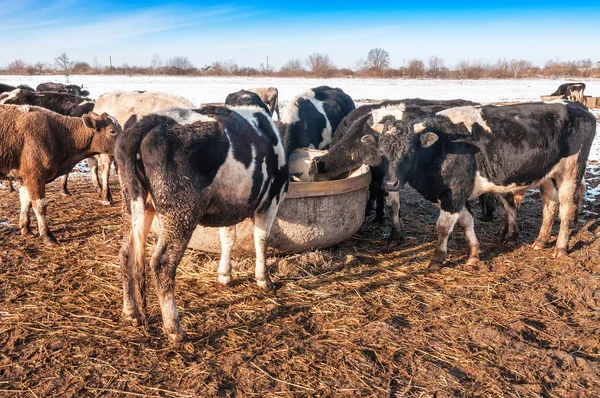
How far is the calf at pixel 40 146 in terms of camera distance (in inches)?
257

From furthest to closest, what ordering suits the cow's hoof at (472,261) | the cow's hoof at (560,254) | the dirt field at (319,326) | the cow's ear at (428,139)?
the cow's hoof at (560,254)
the cow's hoof at (472,261)
the cow's ear at (428,139)
the dirt field at (319,326)

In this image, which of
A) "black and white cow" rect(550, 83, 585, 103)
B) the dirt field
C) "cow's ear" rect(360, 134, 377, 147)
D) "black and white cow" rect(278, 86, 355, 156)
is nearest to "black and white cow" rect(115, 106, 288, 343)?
the dirt field

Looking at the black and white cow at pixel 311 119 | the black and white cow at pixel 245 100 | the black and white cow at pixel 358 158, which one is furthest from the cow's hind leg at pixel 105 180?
the black and white cow at pixel 358 158

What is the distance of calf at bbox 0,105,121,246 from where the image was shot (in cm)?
652

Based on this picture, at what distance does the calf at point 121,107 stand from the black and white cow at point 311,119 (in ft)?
6.55

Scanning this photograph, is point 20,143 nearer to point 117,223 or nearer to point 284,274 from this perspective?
point 117,223

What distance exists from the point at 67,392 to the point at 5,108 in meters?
4.76

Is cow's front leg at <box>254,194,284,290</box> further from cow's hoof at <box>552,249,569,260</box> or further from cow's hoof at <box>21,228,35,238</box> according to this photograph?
cow's hoof at <box>552,249,569,260</box>

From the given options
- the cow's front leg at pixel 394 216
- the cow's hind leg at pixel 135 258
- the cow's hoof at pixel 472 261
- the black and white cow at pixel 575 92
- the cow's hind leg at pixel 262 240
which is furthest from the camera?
the black and white cow at pixel 575 92

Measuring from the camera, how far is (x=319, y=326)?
185 inches

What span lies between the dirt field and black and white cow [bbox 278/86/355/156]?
315 centimetres

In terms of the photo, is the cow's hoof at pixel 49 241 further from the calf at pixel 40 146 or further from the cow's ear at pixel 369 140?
the cow's ear at pixel 369 140

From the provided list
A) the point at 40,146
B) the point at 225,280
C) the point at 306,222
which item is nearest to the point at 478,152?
the point at 306,222

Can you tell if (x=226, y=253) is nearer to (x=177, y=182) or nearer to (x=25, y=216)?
(x=177, y=182)
